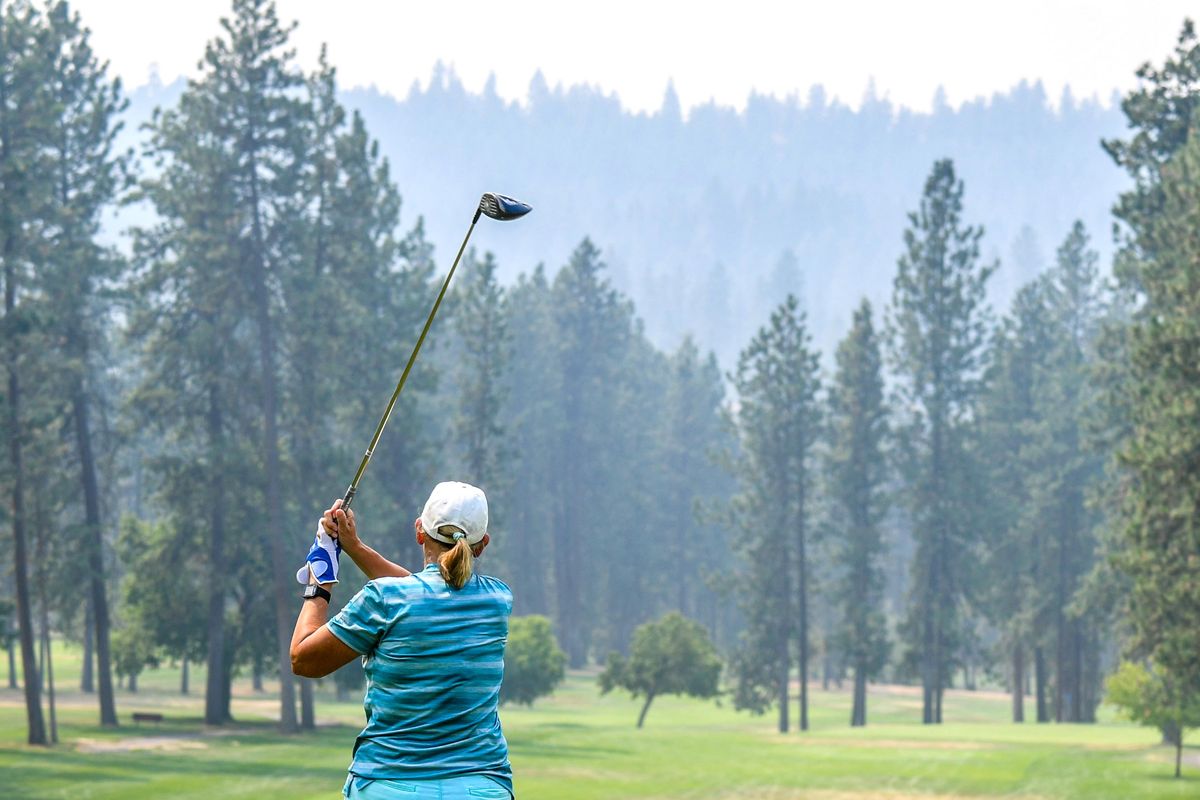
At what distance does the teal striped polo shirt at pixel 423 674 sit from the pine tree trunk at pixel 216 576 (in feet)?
150

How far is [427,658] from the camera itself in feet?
19.6

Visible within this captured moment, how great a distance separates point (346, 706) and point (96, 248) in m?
30.0

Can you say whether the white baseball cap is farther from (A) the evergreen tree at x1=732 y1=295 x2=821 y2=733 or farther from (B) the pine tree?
(A) the evergreen tree at x1=732 y1=295 x2=821 y2=733

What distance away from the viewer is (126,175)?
1869 inches

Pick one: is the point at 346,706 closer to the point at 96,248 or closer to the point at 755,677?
the point at 755,677

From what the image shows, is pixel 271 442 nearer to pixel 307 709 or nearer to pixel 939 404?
pixel 307 709

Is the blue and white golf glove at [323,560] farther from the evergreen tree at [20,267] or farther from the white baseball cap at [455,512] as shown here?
the evergreen tree at [20,267]

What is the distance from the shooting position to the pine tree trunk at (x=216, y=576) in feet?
167

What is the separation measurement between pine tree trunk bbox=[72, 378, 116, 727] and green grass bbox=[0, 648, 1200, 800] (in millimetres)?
1505

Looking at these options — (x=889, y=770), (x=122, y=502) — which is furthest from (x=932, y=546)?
(x=122, y=502)

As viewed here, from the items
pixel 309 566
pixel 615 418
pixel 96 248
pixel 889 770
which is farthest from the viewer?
pixel 615 418

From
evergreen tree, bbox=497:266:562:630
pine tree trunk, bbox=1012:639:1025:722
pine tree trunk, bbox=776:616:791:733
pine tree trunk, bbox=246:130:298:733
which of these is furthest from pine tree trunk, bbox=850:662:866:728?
evergreen tree, bbox=497:266:562:630

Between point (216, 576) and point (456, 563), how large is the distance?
4584 cm

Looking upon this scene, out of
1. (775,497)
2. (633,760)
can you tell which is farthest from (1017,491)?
(633,760)
